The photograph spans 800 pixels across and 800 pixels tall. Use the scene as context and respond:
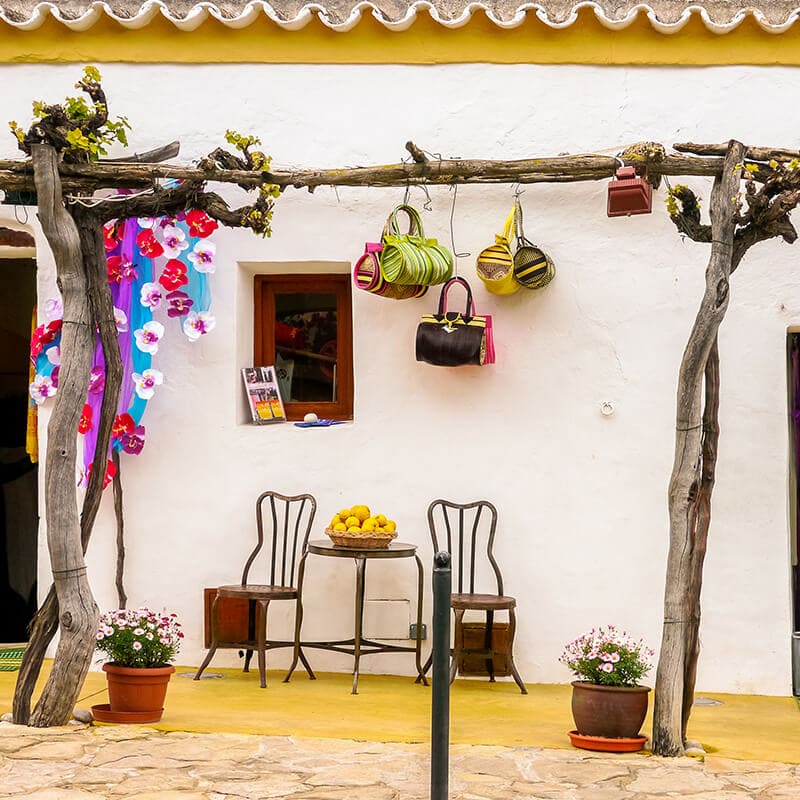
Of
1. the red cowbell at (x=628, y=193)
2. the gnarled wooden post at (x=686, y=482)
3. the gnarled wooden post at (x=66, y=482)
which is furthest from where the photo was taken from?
the red cowbell at (x=628, y=193)

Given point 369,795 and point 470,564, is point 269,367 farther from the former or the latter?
point 369,795

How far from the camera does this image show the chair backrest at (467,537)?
21.9ft

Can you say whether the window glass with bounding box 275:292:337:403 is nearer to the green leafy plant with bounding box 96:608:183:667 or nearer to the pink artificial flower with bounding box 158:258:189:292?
the pink artificial flower with bounding box 158:258:189:292

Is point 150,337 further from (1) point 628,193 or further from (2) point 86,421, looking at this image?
(1) point 628,193

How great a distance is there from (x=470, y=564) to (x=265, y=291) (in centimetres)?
184

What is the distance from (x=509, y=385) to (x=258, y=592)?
5.39 ft

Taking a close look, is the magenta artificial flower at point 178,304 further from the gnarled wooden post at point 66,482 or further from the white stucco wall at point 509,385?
the gnarled wooden post at point 66,482

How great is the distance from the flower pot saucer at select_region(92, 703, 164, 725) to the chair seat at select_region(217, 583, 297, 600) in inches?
35.4

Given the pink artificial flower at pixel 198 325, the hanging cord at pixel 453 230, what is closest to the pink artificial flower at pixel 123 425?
the pink artificial flower at pixel 198 325

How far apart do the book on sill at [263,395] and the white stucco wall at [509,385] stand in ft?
0.27

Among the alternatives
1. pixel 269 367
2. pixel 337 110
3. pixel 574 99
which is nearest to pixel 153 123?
pixel 337 110

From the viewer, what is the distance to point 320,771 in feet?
15.6

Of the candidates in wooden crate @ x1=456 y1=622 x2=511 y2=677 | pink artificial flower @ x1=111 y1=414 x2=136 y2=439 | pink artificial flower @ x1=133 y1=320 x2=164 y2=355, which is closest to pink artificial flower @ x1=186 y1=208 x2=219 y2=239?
pink artificial flower @ x1=133 y1=320 x2=164 y2=355

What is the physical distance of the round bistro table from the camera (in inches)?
248
